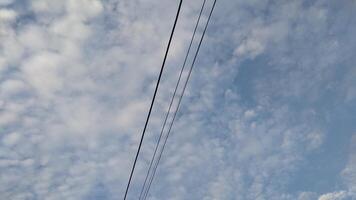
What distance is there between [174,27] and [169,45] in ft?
1.79

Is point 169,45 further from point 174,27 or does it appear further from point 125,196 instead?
point 125,196

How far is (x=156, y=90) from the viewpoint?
400 inches

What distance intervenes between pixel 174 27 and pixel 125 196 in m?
11.5

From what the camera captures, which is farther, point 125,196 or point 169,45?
point 125,196

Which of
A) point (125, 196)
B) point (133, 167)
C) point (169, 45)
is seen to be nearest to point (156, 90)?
point (169, 45)

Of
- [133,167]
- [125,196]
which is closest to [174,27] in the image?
[133,167]

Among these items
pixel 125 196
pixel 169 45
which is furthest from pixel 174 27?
pixel 125 196

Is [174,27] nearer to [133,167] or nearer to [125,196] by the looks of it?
[133,167]

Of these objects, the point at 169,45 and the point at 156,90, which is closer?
the point at 169,45

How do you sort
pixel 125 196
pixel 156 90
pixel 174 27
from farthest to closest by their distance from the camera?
1. pixel 125 196
2. pixel 156 90
3. pixel 174 27

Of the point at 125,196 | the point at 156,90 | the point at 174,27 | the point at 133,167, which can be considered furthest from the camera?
the point at 125,196

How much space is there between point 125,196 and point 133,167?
12.6 ft

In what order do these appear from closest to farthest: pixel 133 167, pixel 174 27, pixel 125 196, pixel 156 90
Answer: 1. pixel 174 27
2. pixel 156 90
3. pixel 133 167
4. pixel 125 196

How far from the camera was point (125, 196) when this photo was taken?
1706 cm
